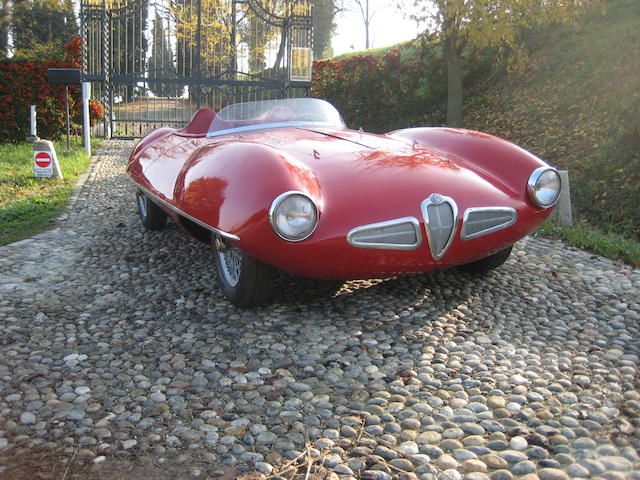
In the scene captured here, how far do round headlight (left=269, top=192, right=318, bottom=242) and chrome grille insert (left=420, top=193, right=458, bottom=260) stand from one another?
59cm

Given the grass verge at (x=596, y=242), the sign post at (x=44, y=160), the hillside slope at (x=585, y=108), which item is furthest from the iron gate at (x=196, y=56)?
the grass verge at (x=596, y=242)

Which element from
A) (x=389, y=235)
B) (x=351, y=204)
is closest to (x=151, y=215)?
(x=351, y=204)

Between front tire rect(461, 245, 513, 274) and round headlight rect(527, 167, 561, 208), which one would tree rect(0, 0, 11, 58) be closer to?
front tire rect(461, 245, 513, 274)

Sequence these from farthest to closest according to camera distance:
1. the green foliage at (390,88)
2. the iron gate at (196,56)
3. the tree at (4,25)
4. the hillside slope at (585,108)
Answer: the tree at (4,25) → the green foliage at (390,88) → the iron gate at (196,56) → the hillside slope at (585,108)

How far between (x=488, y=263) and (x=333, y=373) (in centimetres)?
165

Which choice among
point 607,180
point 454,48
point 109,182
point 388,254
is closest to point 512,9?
point 454,48

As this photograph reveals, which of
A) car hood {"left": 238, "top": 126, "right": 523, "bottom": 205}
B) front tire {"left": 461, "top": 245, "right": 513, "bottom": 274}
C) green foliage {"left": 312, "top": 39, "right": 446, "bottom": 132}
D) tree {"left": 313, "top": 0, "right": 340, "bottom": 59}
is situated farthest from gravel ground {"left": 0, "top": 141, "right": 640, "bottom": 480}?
tree {"left": 313, "top": 0, "right": 340, "bottom": 59}

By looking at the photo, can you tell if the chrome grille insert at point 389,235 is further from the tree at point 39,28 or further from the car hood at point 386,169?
the tree at point 39,28

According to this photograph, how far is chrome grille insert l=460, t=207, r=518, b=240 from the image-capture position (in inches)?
122

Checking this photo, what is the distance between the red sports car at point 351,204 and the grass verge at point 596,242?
1263mm

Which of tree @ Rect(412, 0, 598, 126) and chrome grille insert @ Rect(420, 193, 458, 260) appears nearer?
chrome grille insert @ Rect(420, 193, 458, 260)

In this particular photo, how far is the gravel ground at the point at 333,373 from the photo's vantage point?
2029mm

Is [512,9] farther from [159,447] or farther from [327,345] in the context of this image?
[159,447]

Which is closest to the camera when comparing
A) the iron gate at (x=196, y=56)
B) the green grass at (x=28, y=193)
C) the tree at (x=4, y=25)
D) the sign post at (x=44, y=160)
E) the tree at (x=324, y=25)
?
the green grass at (x=28, y=193)
